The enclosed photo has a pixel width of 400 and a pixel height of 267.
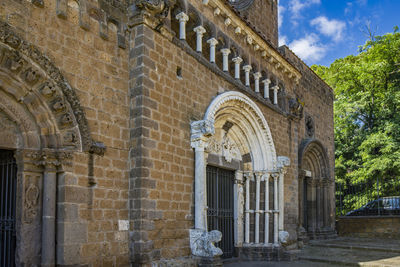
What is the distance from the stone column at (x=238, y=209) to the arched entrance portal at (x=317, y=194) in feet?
15.3

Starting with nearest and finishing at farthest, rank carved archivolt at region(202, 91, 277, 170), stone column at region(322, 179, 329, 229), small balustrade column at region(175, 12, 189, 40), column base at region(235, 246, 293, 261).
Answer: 1. small balustrade column at region(175, 12, 189, 40)
2. carved archivolt at region(202, 91, 277, 170)
3. column base at region(235, 246, 293, 261)
4. stone column at region(322, 179, 329, 229)

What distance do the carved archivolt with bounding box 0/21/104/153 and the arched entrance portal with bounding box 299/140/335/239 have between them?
9.99 meters

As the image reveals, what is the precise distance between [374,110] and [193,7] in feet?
44.0

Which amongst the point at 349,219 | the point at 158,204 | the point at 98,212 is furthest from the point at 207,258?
the point at 349,219

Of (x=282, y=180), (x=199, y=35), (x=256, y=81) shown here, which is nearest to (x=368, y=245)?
(x=282, y=180)

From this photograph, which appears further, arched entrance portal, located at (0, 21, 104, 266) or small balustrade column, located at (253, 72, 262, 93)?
small balustrade column, located at (253, 72, 262, 93)

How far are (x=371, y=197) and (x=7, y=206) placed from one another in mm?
14965

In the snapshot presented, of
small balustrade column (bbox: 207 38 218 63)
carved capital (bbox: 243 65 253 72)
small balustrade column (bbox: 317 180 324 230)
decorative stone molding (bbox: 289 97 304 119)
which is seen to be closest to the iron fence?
small balustrade column (bbox: 317 180 324 230)

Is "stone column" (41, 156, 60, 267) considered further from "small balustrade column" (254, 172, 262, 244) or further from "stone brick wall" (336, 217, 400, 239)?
"stone brick wall" (336, 217, 400, 239)

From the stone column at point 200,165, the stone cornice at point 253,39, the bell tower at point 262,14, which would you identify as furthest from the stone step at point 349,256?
the bell tower at point 262,14

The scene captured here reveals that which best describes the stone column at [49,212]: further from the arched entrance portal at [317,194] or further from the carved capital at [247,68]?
the arched entrance portal at [317,194]

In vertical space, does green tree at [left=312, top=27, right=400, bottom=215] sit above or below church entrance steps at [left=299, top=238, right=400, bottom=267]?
above

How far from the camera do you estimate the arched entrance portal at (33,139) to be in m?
5.52

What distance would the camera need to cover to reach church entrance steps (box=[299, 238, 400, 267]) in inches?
387
